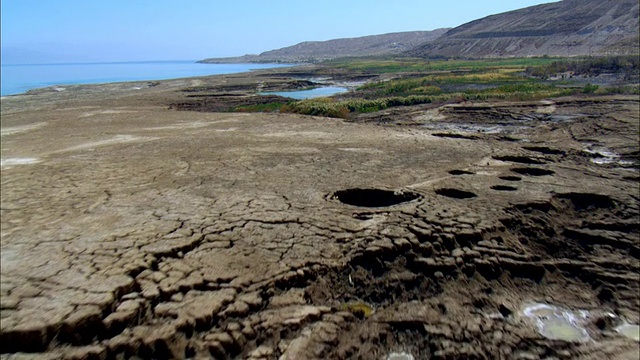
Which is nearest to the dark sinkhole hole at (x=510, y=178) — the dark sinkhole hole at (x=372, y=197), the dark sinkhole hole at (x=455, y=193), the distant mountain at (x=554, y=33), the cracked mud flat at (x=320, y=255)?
the cracked mud flat at (x=320, y=255)

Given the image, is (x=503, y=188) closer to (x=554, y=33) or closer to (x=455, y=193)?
(x=455, y=193)

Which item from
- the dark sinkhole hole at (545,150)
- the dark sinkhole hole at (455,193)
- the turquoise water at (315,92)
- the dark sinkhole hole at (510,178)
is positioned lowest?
the turquoise water at (315,92)

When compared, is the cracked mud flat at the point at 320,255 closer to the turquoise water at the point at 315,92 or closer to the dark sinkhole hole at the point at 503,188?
the dark sinkhole hole at the point at 503,188

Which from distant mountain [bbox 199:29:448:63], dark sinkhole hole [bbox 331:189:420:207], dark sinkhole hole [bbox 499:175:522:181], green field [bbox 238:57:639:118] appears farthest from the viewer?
distant mountain [bbox 199:29:448:63]

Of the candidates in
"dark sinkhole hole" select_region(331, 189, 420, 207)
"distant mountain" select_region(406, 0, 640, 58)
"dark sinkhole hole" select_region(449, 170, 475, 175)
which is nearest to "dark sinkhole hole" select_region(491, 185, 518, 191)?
"dark sinkhole hole" select_region(449, 170, 475, 175)

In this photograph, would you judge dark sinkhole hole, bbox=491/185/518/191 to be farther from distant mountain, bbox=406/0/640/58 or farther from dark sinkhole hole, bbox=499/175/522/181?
distant mountain, bbox=406/0/640/58

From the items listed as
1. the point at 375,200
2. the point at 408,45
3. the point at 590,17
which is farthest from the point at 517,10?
the point at 375,200
